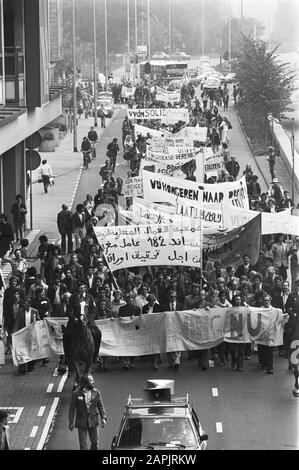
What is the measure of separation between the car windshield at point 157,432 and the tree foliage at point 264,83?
50026mm

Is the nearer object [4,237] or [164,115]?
[4,237]

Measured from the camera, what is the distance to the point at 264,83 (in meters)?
67.8

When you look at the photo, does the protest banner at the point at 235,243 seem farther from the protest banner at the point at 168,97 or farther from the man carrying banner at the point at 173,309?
the protest banner at the point at 168,97

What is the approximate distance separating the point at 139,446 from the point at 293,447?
Answer: 274 cm

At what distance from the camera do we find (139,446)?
17.2 metres

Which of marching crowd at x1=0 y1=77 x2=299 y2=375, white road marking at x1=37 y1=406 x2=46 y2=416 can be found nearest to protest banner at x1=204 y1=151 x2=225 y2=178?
marching crowd at x1=0 y1=77 x2=299 y2=375

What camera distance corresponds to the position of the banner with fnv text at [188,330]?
78.4 ft

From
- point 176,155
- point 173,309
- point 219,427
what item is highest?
point 176,155

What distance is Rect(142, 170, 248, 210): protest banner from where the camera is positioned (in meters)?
32.5

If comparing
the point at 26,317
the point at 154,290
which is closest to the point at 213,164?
the point at 154,290

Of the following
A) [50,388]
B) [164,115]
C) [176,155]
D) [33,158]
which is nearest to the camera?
[50,388]

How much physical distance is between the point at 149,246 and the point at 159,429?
9.77m

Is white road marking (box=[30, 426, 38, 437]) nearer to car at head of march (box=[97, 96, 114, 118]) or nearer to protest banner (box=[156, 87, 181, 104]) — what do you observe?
protest banner (box=[156, 87, 181, 104])

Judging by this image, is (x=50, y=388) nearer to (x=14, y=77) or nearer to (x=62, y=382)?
(x=62, y=382)
